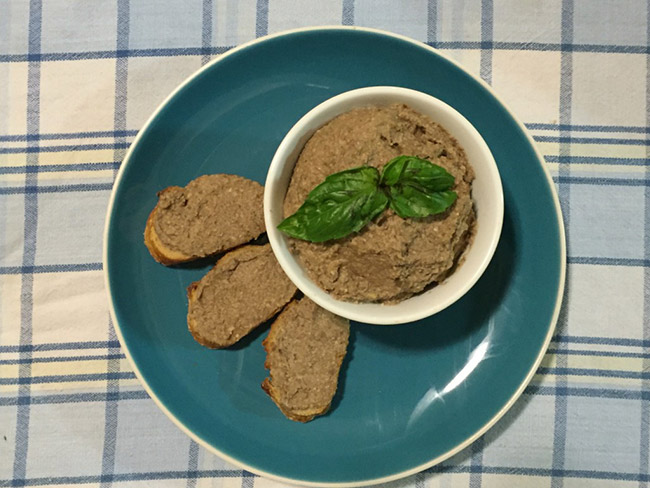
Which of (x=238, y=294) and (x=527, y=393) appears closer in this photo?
(x=238, y=294)

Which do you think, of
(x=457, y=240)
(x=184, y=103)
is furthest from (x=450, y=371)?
(x=184, y=103)

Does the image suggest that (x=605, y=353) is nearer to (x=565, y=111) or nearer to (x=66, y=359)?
(x=565, y=111)

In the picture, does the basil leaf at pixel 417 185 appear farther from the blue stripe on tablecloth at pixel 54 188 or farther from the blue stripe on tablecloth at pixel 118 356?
the blue stripe on tablecloth at pixel 54 188

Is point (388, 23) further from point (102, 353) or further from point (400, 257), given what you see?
point (102, 353)

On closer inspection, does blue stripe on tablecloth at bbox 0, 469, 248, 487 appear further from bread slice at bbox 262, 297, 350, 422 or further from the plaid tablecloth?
bread slice at bbox 262, 297, 350, 422

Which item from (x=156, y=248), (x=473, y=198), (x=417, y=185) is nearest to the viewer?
(x=417, y=185)

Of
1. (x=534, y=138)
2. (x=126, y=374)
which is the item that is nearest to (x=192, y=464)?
(x=126, y=374)

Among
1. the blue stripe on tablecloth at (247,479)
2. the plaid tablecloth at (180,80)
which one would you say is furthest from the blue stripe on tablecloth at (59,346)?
the blue stripe on tablecloth at (247,479)
